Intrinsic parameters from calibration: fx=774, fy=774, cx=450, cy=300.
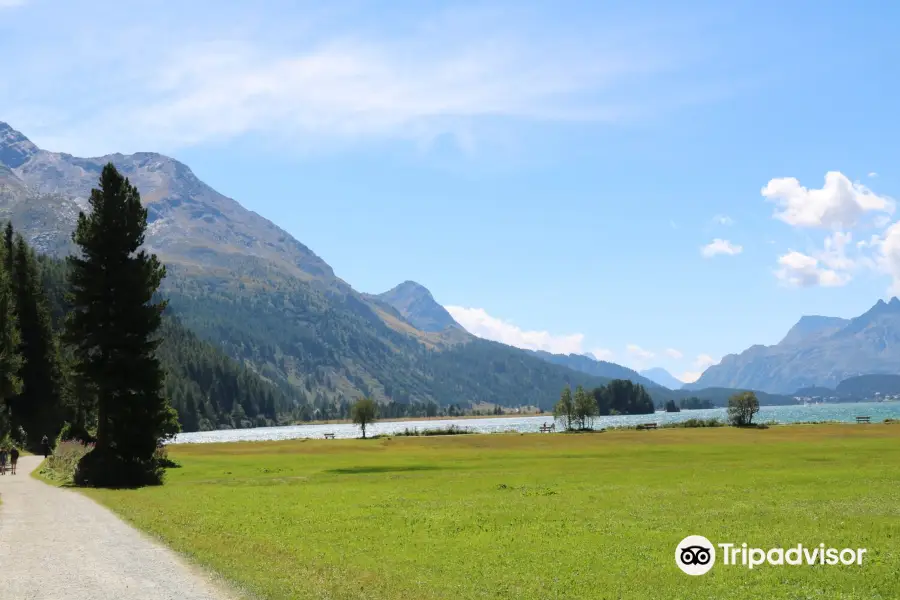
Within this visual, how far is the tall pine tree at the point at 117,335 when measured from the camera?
58.6 m

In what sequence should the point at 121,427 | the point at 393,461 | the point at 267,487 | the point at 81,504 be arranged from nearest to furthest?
1. the point at 81,504
2. the point at 267,487
3. the point at 121,427
4. the point at 393,461

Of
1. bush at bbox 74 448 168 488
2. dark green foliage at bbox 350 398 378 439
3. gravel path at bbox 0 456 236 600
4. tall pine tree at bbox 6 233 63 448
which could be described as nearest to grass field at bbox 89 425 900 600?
gravel path at bbox 0 456 236 600

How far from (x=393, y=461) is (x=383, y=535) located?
57.1 meters

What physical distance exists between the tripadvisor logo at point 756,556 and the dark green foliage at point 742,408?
152007mm

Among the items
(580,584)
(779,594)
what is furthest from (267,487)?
(779,594)

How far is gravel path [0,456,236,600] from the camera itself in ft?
65.4

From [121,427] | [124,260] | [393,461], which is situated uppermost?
[124,260]

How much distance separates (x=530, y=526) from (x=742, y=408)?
496 feet

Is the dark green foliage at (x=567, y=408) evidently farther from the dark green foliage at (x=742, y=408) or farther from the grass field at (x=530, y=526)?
the grass field at (x=530, y=526)

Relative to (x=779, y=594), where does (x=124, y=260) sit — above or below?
above

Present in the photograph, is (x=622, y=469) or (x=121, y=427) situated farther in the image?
(x=622, y=469)

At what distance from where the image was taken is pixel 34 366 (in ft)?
386

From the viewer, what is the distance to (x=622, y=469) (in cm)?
6425

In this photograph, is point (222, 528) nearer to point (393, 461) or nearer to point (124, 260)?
point (124, 260)
